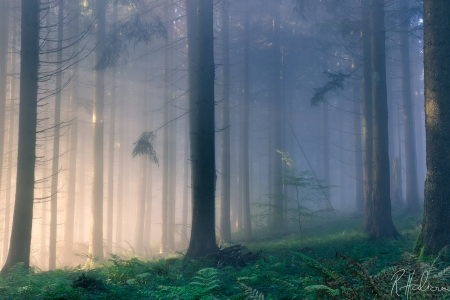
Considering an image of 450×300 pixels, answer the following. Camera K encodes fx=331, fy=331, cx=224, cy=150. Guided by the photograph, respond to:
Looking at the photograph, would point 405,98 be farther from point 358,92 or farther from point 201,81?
point 201,81

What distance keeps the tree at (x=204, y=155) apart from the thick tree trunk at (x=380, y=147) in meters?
5.50

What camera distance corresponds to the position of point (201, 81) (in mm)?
9664

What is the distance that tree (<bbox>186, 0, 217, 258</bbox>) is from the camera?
910 centimetres

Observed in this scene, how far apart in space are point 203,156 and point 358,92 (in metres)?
18.6

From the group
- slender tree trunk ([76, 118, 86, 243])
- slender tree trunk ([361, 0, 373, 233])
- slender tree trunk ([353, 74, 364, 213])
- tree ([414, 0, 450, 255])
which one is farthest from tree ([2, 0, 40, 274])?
slender tree trunk ([76, 118, 86, 243])

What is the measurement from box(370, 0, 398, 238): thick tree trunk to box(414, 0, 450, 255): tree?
4116 mm

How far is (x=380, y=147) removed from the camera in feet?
36.5

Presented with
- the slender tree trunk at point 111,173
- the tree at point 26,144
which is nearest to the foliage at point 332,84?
the tree at point 26,144

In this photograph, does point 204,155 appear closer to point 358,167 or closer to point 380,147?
point 380,147

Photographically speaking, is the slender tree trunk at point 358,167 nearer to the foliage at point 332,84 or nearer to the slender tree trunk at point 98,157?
the foliage at point 332,84

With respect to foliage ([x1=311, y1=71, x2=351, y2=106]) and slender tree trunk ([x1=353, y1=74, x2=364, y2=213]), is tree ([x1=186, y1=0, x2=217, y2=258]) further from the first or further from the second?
slender tree trunk ([x1=353, y1=74, x2=364, y2=213])

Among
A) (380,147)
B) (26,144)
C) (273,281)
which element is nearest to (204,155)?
(26,144)

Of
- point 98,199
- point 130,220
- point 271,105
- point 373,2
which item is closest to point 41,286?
point 98,199

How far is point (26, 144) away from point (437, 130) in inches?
374
